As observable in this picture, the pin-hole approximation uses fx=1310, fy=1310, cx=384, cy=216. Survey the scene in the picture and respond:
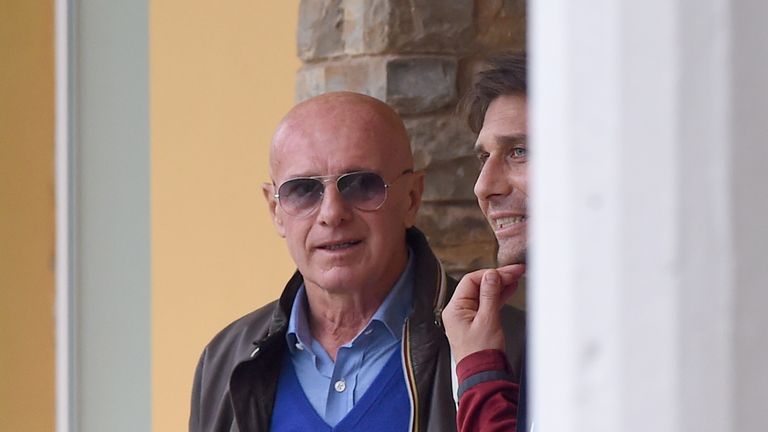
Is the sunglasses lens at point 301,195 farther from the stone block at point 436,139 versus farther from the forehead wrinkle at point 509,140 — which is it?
the stone block at point 436,139

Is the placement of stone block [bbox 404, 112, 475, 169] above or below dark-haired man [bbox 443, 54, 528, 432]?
above

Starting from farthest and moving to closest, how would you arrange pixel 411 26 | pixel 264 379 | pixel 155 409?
pixel 155 409 → pixel 411 26 → pixel 264 379

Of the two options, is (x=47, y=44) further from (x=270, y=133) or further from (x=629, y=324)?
(x=629, y=324)

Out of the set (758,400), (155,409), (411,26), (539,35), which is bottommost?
(155,409)

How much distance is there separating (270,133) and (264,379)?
1152mm

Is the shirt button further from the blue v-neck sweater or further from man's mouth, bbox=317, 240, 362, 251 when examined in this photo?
man's mouth, bbox=317, 240, 362, 251

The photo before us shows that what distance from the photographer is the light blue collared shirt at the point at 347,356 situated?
2412mm

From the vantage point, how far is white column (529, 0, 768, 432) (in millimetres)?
481

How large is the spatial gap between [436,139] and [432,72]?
162 mm

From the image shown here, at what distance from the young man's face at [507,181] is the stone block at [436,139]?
2.88 feet

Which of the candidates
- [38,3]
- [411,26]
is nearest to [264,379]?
[411,26]

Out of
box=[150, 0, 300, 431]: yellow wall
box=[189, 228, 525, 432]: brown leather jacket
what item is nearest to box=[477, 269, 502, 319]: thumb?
box=[189, 228, 525, 432]: brown leather jacket

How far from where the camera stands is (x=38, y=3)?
4.06m

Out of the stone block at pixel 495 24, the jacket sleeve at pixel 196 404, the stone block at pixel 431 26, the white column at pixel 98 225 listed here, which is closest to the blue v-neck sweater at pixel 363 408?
the jacket sleeve at pixel 196 404
